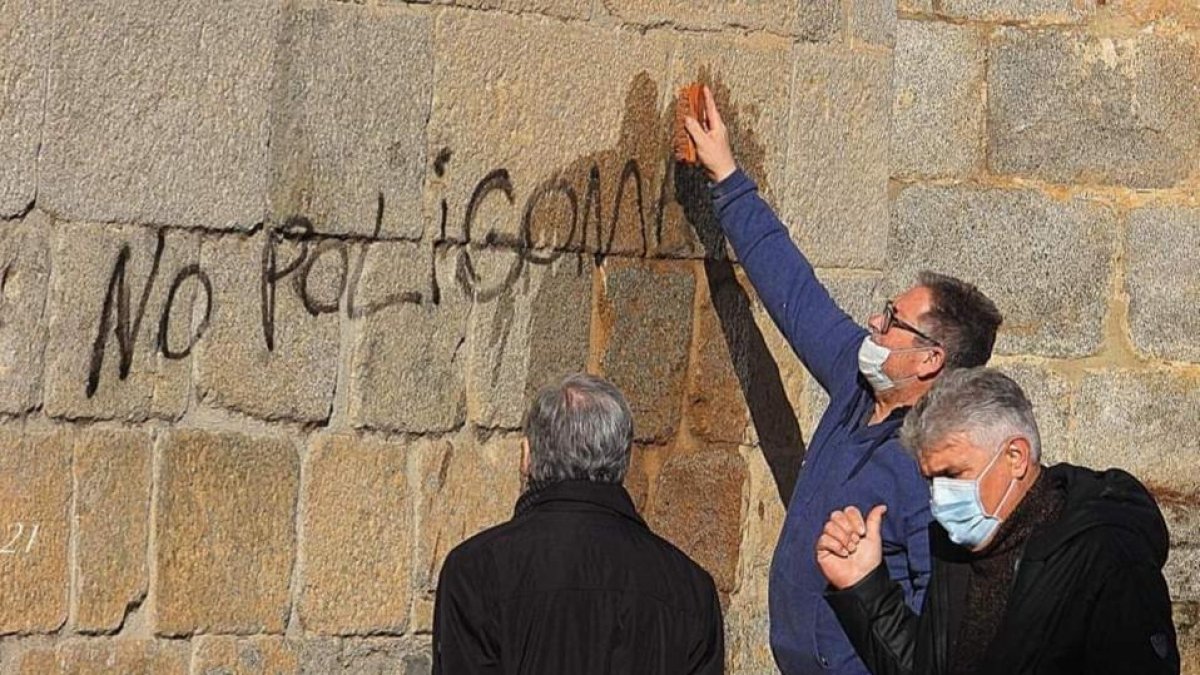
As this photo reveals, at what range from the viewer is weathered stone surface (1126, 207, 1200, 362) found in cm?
731

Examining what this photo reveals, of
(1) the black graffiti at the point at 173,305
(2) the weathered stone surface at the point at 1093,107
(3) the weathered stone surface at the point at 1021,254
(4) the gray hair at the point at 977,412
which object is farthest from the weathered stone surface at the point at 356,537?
(2) the weathered stone surface at the point at 1093,107

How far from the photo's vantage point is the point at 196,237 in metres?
5.75

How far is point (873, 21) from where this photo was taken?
22.6ft

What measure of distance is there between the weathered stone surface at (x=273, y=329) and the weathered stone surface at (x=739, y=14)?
3.33 feet

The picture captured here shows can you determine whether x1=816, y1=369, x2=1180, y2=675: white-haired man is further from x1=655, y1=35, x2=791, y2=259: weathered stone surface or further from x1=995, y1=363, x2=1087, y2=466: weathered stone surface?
x1=995, y1=363, x2=1087, y2=466: weathered stone surface

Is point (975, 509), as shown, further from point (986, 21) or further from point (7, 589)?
point (986, 21)

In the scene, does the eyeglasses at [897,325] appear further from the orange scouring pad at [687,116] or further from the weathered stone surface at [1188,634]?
the weathered stone surface at [1188,634]

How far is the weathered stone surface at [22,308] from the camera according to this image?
5.49 metres

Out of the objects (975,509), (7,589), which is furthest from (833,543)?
(7,589)

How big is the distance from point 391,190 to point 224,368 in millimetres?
591

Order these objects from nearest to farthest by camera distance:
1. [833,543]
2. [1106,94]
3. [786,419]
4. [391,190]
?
1. [833,543]
2. [391,190]
3. [786,419]
4. [1106,94]

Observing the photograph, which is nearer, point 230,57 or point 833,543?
point 833,543

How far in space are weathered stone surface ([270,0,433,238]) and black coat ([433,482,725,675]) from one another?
3.95ft

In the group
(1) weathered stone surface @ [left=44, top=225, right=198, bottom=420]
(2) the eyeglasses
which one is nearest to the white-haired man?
(2) the eyeglasses
